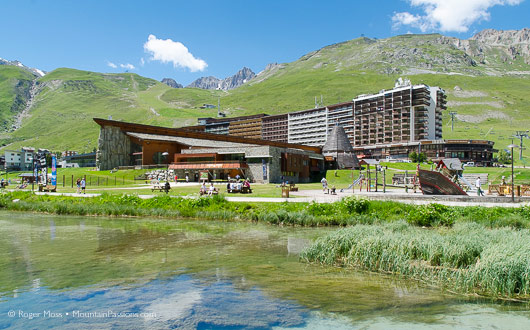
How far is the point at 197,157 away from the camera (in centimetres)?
7069

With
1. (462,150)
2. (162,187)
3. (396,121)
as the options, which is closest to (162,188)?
(162,187)

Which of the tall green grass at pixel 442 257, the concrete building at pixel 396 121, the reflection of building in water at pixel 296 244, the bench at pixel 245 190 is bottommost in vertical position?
the reflection of building in water at pixel 296 244

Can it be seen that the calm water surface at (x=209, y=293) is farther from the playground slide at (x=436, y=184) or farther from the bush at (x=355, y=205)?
the playground slide at (x=436, y=184)

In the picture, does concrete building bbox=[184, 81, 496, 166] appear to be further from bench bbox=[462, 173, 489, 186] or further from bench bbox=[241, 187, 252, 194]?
bench bbox=[241, 187, 252, 194]

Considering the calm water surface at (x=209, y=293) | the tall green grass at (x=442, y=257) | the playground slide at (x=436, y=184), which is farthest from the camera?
the playground slide at (x=436, y=184)

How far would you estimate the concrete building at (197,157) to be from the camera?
62.4m

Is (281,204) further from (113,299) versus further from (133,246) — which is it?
(113,299)

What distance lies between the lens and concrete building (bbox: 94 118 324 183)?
62.4 metres

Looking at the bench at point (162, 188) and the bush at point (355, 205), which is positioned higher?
the bench at point (162, 188)

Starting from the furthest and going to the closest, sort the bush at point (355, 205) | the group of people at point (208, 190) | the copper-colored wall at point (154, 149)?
the copper-colored wall at point (154, 149) < the group of people at point (208, 190) < the bush at point (355, 205)

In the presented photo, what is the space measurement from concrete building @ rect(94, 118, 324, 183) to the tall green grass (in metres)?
40.3

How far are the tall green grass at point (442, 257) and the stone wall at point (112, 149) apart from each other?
71.8m

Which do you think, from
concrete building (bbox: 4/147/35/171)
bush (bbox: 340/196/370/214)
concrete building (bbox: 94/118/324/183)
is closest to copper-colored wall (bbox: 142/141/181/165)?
concrete building (bbox: 94/118/324/183)

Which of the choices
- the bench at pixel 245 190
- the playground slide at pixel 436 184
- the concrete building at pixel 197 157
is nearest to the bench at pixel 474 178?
the concrete building at pixel 197 157
